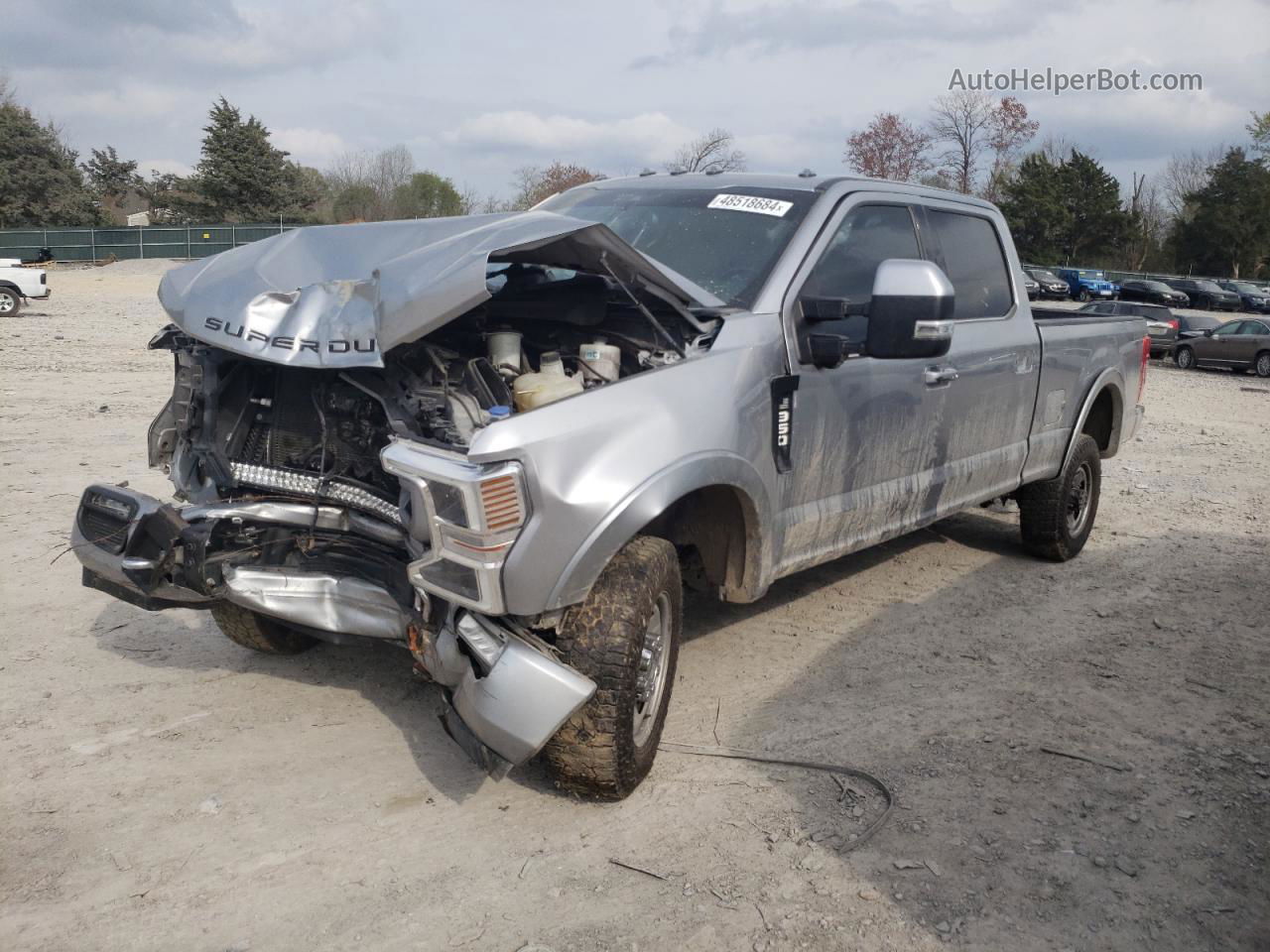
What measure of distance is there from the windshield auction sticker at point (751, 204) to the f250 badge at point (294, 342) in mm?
1921

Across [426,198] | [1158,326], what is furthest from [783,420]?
[426,198]

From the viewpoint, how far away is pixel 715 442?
3736 mm

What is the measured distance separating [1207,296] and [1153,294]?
10.1ft

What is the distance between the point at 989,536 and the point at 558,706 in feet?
16.1

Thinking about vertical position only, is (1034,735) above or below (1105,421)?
below

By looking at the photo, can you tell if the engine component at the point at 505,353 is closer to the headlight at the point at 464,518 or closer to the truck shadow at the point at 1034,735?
the headlight at the point at 464,518

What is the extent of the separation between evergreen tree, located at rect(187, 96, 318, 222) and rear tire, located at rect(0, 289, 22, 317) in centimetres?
3069

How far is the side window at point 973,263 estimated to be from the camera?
17.8 ft

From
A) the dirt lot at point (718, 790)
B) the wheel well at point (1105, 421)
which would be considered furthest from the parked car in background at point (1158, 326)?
the dirt lot at point (718, 790)

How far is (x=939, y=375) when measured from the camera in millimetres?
5000

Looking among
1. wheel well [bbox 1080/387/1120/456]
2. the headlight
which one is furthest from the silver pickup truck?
wheel well [bbox 1080/387/1120/456]

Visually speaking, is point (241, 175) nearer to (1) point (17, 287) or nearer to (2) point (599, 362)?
(1) point (17, 287)

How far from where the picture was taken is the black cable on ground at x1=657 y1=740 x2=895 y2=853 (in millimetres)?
3570

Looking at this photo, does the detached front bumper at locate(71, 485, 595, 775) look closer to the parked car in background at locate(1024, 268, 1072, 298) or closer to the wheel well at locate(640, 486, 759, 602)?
the wheel well at locate(640, 486, 759, 602)
